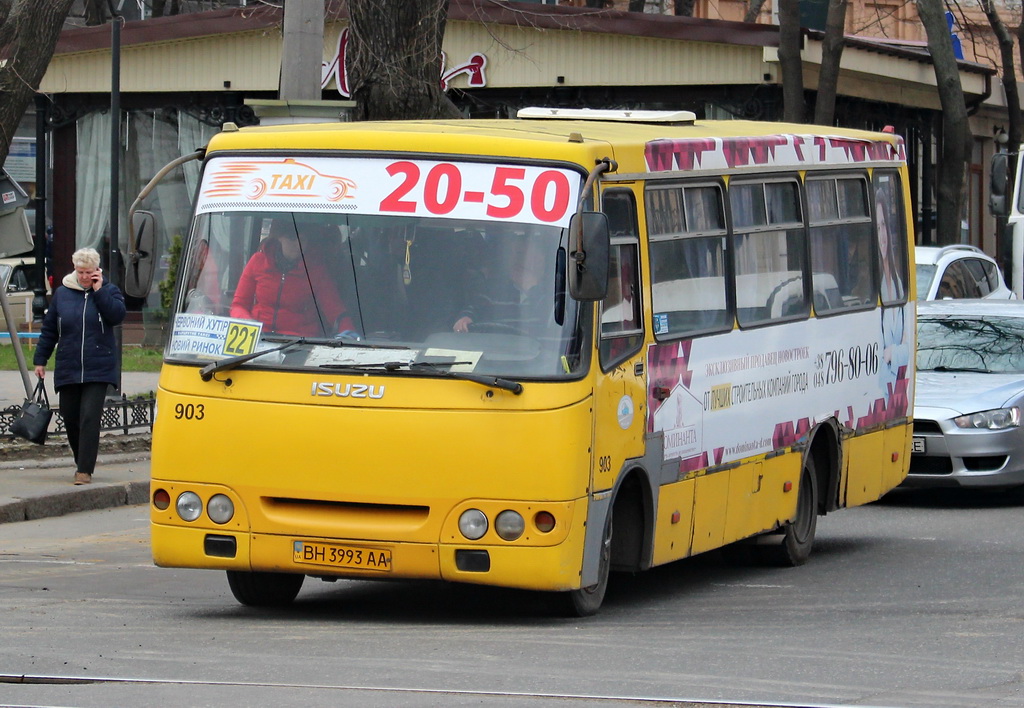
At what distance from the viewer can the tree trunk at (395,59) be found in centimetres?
1727

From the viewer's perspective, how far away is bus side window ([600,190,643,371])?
9008 millimetres

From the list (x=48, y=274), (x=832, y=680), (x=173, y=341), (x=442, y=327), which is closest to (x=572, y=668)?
(x=832, y=680)

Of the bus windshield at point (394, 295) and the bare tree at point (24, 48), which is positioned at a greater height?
the bare tree at point (24, 48)

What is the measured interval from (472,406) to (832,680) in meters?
2.05

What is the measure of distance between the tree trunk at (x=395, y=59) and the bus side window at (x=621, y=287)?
8068mm

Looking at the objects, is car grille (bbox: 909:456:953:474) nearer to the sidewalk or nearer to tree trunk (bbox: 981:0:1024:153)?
the sidewalk

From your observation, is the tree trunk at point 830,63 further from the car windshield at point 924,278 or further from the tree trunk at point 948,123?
the car windshield at point 924,278

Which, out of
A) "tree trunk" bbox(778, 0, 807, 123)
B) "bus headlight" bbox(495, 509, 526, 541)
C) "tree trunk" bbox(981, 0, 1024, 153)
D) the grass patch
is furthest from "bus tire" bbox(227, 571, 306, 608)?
"tree trunk" bbox(981, 0, 1024, 153)

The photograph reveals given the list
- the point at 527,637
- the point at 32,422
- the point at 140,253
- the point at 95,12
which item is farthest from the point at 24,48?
the point at 95,12

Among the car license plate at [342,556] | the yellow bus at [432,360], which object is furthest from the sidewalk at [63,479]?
the car license plate at [342,556]

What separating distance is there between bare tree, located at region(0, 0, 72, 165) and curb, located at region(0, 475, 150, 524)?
131 inches

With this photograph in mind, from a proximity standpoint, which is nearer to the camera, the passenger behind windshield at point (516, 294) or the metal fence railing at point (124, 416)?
the passenger behind windshield at point (516, 294)

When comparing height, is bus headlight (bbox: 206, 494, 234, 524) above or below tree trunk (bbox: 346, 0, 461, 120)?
below

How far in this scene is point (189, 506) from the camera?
8.89 meters
